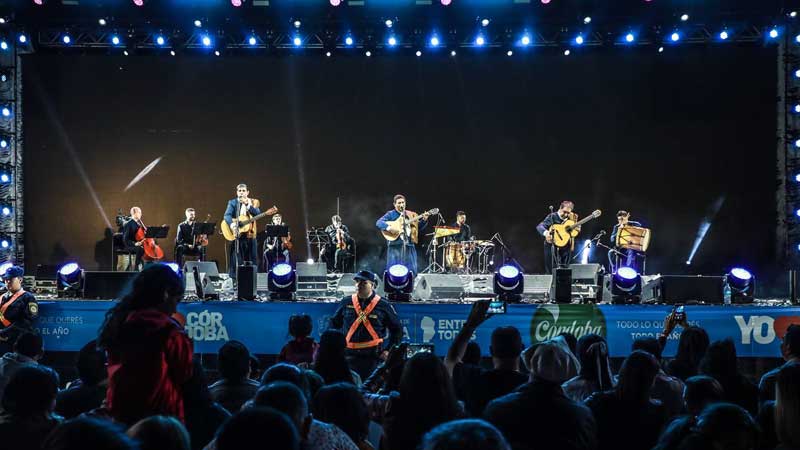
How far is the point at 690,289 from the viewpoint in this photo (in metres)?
12.3

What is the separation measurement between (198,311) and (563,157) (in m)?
11.4

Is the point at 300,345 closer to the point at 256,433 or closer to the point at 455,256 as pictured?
the point at 256,433

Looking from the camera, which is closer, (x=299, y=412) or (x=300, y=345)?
(x=299, y=412)

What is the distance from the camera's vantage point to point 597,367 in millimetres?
4988

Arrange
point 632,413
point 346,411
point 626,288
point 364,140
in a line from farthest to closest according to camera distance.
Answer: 1. point 364,140
2. point 626,288
3. point 632,413
4. point 346,411

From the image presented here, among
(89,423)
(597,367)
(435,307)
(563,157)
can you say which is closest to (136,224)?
(435,307)

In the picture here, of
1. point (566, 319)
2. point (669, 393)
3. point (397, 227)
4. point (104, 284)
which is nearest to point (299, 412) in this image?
point (669, 393)

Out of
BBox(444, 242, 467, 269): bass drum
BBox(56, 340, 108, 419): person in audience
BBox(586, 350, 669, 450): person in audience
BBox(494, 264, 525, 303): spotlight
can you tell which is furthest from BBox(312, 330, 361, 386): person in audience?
BBox(444, 242, 467, 269): bass drum

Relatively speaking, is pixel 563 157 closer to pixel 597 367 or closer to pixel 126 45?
pixel 126 45

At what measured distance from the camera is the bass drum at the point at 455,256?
17.7 metres

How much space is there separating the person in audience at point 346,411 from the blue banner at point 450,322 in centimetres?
783

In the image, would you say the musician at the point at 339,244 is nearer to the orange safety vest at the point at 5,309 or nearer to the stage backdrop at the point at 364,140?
the stage backdrop at the point at 364,140

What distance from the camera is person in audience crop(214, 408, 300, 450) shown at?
203 centimetres

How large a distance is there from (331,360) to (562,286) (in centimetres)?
756
